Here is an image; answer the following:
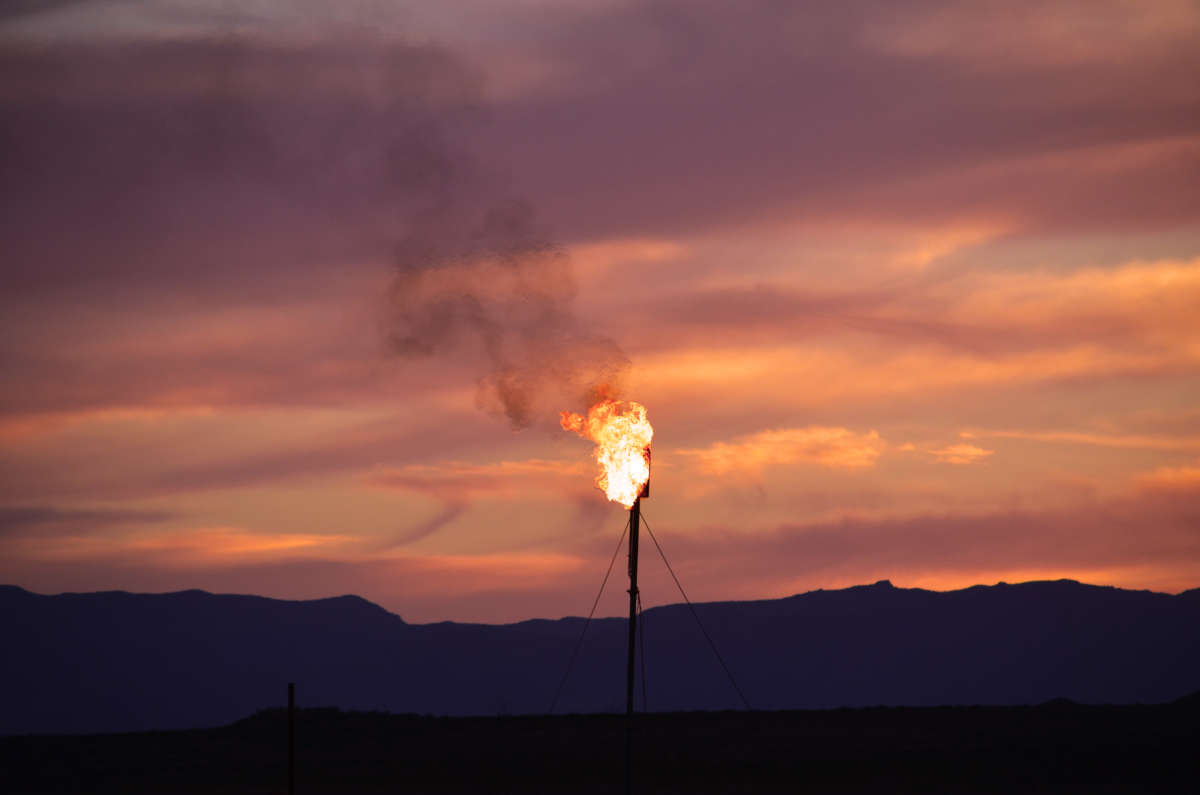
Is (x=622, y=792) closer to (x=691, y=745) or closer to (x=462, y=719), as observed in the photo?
(x=691, y=745)

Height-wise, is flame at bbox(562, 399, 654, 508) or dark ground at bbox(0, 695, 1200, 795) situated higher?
flame at bbox(562, 399, 654, 508)

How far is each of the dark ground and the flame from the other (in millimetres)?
13623

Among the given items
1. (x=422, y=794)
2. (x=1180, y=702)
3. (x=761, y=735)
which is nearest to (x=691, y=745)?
(x=761, y=735)

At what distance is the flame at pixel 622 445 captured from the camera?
34.5 metres

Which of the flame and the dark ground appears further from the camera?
the dark ground

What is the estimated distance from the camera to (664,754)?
52.8 metres

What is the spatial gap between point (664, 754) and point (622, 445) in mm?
21369

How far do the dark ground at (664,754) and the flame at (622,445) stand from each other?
44.7ft

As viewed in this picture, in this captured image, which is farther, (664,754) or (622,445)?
(664,754)

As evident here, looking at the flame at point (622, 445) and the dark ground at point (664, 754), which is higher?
the flame at point (622, 445)

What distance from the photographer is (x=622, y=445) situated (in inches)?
1367

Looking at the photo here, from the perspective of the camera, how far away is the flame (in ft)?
113

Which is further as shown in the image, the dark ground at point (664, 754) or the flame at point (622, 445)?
the dark ground at point (664, 754)

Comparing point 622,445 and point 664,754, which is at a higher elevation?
point 622,445
